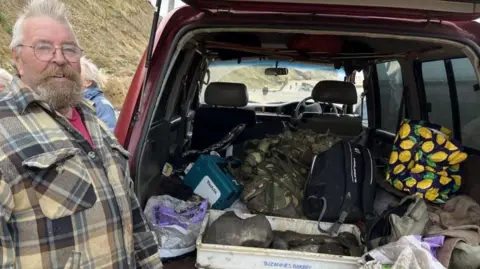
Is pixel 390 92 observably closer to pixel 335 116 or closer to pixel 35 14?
pixel 335 116

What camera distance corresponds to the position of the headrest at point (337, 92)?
491cm

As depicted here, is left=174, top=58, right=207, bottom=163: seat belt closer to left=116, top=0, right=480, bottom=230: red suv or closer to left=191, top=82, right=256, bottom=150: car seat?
left=116, top=0, right=480, bottom=230: red suv

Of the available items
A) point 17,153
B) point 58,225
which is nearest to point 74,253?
point 58,225

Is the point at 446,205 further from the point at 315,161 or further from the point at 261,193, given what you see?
the point at 261,193

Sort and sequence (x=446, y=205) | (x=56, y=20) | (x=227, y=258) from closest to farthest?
(x=56, y=20)
(x=227, y=258)
(x=446, y=205)

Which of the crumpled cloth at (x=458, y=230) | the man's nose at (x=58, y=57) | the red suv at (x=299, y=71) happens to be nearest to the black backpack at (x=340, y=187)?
the crumpled cloth at (x=458, y=230)

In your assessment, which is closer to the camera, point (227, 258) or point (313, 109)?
point (227, 258)

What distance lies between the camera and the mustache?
63.9 inches

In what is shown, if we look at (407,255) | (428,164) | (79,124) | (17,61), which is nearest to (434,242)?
(407,255)

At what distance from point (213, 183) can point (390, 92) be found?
232cm

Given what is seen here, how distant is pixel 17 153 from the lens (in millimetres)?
1389

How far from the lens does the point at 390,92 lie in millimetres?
4586

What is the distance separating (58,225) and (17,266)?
0.53 feet

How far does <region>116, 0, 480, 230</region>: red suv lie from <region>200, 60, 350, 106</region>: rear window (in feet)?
0.05
